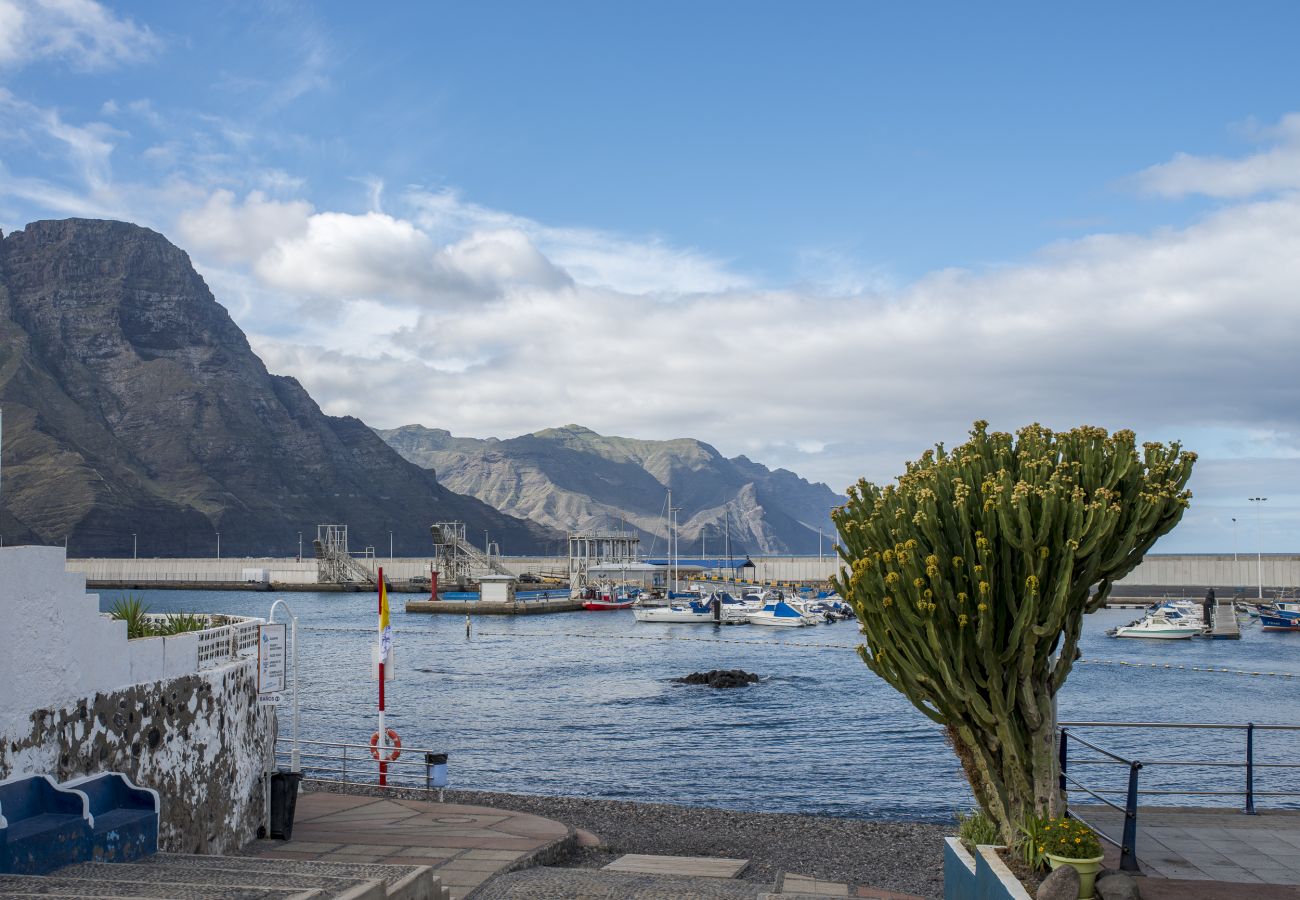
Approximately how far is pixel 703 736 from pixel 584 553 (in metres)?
98.5

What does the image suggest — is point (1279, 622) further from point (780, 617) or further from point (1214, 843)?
point (1214, 843)

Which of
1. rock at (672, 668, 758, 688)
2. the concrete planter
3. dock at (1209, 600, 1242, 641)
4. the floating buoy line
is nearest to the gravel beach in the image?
the concrete planter

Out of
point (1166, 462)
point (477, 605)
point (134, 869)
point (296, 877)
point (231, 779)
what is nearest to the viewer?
point (296, 877)

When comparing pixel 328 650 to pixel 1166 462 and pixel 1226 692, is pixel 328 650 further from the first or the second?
pixel 1166 462

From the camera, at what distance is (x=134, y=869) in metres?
7.70

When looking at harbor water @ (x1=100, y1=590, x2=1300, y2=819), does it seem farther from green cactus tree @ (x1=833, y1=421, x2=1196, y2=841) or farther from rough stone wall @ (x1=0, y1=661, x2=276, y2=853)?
green cactus tree @ (x1=833, y1=421, x2=1196, y2=841)

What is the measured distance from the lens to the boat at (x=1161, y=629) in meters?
75.9

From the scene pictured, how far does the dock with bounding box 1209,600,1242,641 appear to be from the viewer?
77938 mm

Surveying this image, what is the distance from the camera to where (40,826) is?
8023 mm

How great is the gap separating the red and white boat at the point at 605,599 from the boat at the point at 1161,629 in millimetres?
50384

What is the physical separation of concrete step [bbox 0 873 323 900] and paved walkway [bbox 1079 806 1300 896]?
744 centimetres

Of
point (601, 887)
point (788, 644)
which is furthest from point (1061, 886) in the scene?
point (788, 644)

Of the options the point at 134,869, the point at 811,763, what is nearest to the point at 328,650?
the point at 811,763

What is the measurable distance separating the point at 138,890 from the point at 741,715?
35789 millimetres
